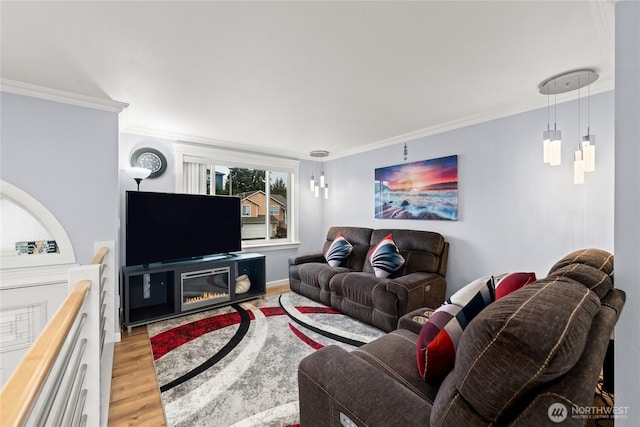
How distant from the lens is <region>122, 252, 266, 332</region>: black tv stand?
308 centimetres

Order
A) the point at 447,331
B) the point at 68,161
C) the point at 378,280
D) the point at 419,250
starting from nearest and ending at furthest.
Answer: the point at 447,331 → the point at 68,161 → the point at 378,280 → the point at 419,250

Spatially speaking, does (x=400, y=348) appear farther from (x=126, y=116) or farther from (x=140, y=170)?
(x=126, y=116)

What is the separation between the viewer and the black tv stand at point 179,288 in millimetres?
3079

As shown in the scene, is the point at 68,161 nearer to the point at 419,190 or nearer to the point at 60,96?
the point at 60,96

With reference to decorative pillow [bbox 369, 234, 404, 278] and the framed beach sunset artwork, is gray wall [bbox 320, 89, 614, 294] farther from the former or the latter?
decorative pillow [bbox 369, 234, 404, 278]

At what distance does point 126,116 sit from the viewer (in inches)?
122

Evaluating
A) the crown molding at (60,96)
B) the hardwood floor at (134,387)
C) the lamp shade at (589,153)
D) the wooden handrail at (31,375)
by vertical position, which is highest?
the crown molding at (60,96)

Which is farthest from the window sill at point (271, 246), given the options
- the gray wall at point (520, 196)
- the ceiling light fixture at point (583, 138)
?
the ceiling light fixture at point (583, 138)

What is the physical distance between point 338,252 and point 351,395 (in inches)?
119

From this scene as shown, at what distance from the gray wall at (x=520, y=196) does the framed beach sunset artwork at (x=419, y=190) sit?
0.32 ft

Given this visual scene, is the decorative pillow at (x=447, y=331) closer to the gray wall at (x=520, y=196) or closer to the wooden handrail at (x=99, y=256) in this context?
the gray wall at (x=520, y=196)

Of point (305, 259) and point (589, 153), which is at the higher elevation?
point (589, 153)

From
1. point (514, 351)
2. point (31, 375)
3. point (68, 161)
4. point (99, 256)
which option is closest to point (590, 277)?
point (514, 351)

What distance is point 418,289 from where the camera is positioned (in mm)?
2951
